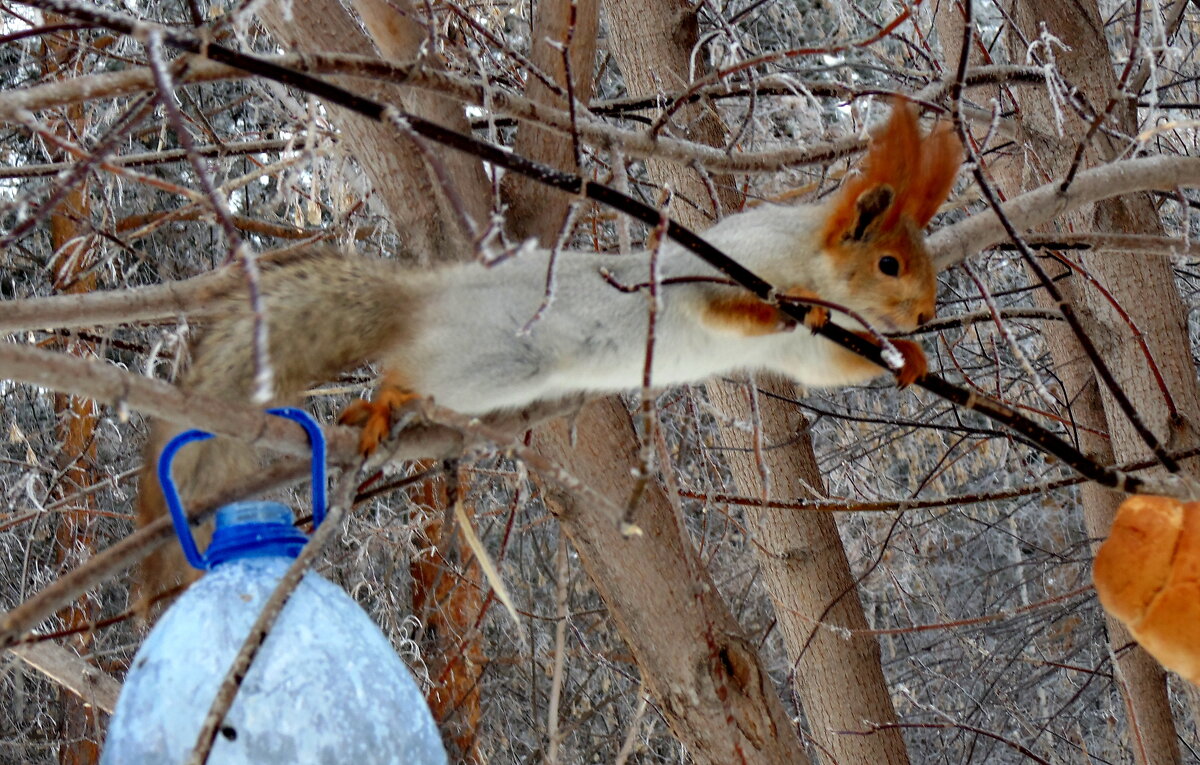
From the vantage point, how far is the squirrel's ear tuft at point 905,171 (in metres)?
1.50

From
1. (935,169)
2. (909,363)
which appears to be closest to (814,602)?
(909,363)

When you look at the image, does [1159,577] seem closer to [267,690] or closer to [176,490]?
[267,690]

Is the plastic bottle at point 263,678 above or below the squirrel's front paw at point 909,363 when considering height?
below

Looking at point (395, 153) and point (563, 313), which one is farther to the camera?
point (395, 153)

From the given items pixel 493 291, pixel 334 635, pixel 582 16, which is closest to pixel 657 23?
pixel 582 16

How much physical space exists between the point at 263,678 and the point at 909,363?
1.04 metres

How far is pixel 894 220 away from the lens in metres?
1.73

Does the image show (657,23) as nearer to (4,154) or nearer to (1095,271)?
(1095,271)

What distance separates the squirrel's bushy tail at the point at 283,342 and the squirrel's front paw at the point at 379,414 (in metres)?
0.10

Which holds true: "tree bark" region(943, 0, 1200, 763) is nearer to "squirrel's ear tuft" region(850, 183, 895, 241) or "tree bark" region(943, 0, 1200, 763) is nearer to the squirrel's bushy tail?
"squirrel's ear tuft" region(850, 183, 895, 241)

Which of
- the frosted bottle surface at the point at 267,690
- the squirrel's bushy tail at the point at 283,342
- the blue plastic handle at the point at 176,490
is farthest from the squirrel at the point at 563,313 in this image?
the frosted bottle surface at the point at 267,690

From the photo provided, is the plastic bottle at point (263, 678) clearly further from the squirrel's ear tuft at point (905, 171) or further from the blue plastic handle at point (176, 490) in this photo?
the squirrel's ear tuft at point (905, 171)

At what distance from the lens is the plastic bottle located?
2.89 ft

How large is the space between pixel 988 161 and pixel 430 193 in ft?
5.99
